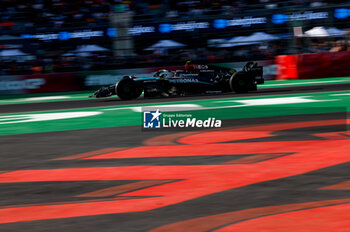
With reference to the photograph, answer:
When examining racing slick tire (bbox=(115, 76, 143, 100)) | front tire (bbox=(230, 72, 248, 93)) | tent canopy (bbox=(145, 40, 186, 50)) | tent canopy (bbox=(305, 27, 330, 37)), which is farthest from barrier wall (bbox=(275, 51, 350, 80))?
racing slick tire (bbox=(115, 76, 143, 100))

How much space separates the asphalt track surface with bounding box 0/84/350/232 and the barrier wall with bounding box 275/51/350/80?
14175mm

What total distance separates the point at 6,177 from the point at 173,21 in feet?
79.4

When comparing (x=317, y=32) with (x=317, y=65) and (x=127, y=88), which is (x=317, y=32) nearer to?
(x=317, y=65)

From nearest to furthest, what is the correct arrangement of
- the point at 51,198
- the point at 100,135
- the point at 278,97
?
the point at 51,198
the point at 100,135
the point at 278,97

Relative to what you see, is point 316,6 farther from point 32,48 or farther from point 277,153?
point 277,153

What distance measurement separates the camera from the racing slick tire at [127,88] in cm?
1605

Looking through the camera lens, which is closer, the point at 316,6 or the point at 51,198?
the point at 51,198

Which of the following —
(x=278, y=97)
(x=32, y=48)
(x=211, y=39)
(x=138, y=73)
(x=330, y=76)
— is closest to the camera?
(x=278, y=97)

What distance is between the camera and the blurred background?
28.4 meters

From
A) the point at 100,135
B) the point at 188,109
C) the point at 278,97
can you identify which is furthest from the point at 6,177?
Result: the point at 278,97

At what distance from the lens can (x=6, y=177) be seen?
615 centimetres

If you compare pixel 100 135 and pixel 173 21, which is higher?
Result: pixel 173 21

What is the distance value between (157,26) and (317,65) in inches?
403

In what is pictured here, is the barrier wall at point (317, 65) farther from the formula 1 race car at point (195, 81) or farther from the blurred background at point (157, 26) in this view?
the formula 1 race car at point (195, 81)
